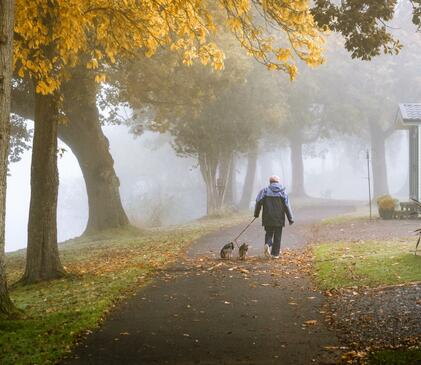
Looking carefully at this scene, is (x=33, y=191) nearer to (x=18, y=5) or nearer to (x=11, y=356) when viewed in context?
(x=18, y=5)

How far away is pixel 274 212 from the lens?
1327 cm

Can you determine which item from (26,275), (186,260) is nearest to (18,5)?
(26,275)

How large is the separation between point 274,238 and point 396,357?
7716 mm

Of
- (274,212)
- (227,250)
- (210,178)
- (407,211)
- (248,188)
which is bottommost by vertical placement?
(227,250)

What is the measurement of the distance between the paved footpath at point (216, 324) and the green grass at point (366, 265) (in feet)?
2.22

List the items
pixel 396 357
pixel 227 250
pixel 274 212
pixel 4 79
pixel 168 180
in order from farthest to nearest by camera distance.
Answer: pixel 168 180
pixel 274 212
pixel 227 250
pixel 4 79
pixel 396 357

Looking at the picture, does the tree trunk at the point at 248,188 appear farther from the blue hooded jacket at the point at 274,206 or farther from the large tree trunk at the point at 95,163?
the blue hooded jacket at the point at 274,206

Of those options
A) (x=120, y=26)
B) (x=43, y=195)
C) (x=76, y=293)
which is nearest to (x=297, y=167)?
(x=120, y=26)

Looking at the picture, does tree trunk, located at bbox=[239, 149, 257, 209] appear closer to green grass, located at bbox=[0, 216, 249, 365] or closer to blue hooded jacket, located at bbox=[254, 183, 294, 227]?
green grass, located at bbox=[0, 216, 249, 365]

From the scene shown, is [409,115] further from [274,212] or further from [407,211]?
[274,212]

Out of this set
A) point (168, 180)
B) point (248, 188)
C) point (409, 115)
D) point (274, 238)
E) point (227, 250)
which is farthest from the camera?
point (168, 180)

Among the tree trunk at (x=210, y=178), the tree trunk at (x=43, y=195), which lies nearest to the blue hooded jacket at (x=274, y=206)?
the tree trunk at (x=43, y=195)

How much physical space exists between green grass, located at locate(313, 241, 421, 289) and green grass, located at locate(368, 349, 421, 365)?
12.6 feet

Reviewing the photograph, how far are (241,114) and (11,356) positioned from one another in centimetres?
2408
